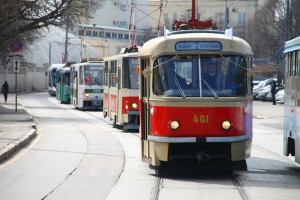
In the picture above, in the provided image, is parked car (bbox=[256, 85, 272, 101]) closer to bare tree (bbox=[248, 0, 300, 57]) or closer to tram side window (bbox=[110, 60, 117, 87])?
bare tree (bbox=[248, 0, 300, 57])

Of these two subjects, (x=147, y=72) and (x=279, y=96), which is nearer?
(x=147, y=72)

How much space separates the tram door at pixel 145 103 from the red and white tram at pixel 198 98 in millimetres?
97

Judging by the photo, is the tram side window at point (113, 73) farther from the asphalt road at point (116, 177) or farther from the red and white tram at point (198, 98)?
the red and white tram at point (198, 98)

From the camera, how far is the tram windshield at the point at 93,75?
156 feet

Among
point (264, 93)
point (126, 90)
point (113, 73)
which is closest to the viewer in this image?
point (126, 90)

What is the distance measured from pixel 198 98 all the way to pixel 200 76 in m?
0.46

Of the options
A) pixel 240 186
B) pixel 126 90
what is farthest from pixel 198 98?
pixel 126 90

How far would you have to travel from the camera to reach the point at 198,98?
15328mm

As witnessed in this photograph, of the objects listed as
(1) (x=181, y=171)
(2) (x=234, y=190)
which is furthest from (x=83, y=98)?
(2) (x=234, y=190)

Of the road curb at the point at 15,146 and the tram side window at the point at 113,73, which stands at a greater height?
the tram side window at the point at 113,73

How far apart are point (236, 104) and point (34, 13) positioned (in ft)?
102

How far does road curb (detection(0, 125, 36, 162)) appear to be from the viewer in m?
19.1

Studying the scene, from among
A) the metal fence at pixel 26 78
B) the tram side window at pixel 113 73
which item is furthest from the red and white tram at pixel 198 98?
the metal fence at pixel 26 78

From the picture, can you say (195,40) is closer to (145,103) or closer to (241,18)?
(145,103)
